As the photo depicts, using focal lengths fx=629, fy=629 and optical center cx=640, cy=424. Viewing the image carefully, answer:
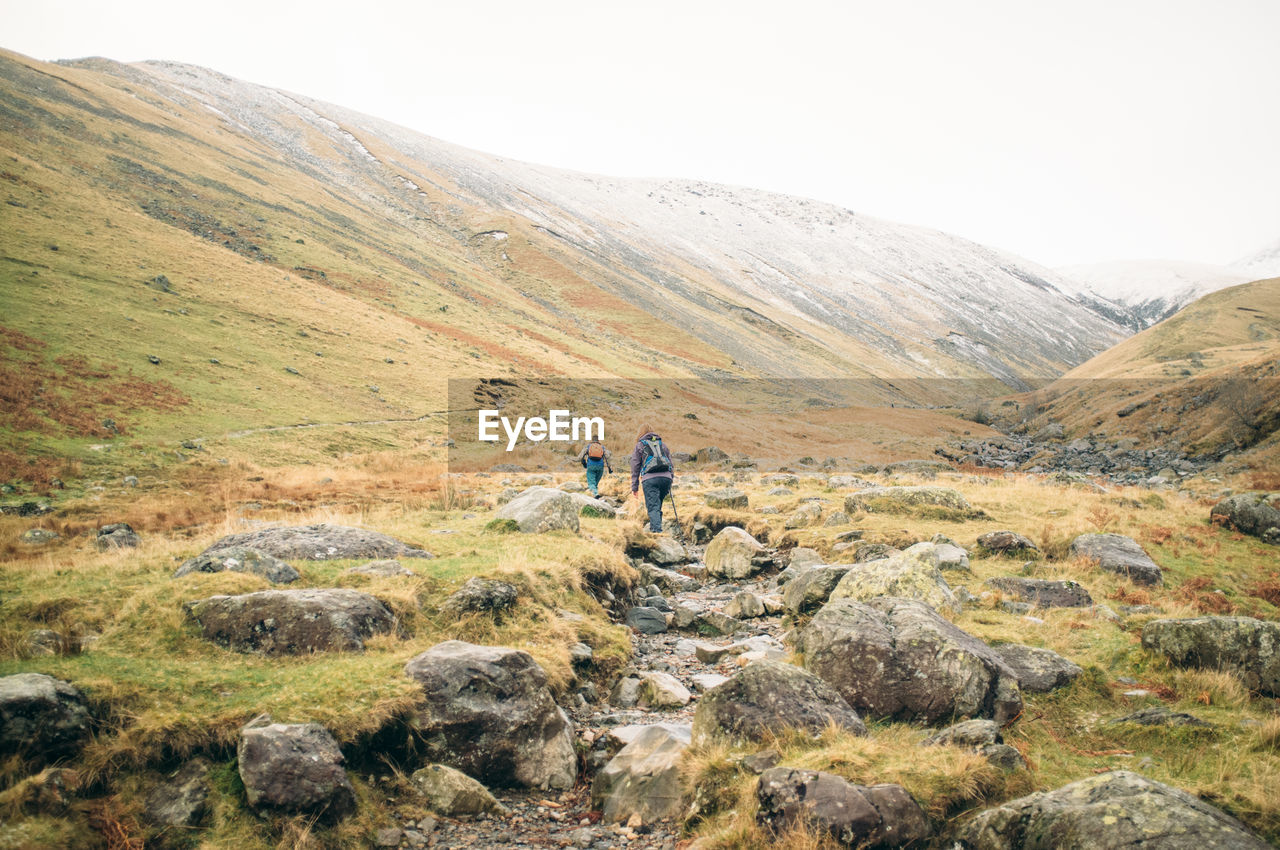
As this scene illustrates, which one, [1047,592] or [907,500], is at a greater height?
[1047,592]

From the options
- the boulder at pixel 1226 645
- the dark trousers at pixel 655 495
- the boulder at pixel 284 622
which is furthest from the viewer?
the dark trousers at pixel 655 495

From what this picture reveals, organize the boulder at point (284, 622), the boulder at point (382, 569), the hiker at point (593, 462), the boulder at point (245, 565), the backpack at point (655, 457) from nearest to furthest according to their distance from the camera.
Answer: the boulder at point (284, 622), the boulder at point (245, 565), the boulder at point (382, 569), the backpack at point (655, 457), the hiker at point (593, 462)

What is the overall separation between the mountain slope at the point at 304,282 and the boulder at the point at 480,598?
24.7 meters

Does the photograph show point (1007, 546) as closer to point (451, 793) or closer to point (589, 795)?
point (589, 795)

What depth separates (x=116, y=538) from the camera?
15.4 metres

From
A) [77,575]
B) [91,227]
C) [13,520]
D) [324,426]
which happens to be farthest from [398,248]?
[77,575]

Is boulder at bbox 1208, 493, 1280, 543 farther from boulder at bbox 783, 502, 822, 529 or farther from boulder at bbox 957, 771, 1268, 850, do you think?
boulder at bbox 957, 771, 1268, 850

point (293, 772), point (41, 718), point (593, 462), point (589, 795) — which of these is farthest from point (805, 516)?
point (41, 718)

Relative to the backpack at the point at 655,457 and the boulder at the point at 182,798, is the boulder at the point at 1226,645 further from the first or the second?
the boulder at the point at 182,798

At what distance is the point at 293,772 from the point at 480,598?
499cm

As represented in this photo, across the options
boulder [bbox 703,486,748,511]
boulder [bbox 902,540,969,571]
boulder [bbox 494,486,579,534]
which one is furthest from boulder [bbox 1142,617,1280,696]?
boulder [bbox 703,486,748,511]

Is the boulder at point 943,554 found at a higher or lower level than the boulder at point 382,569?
higher

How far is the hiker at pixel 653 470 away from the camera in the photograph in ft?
68.6

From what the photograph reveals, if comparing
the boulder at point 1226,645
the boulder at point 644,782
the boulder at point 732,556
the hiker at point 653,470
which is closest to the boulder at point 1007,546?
the boulder at point 732,556
